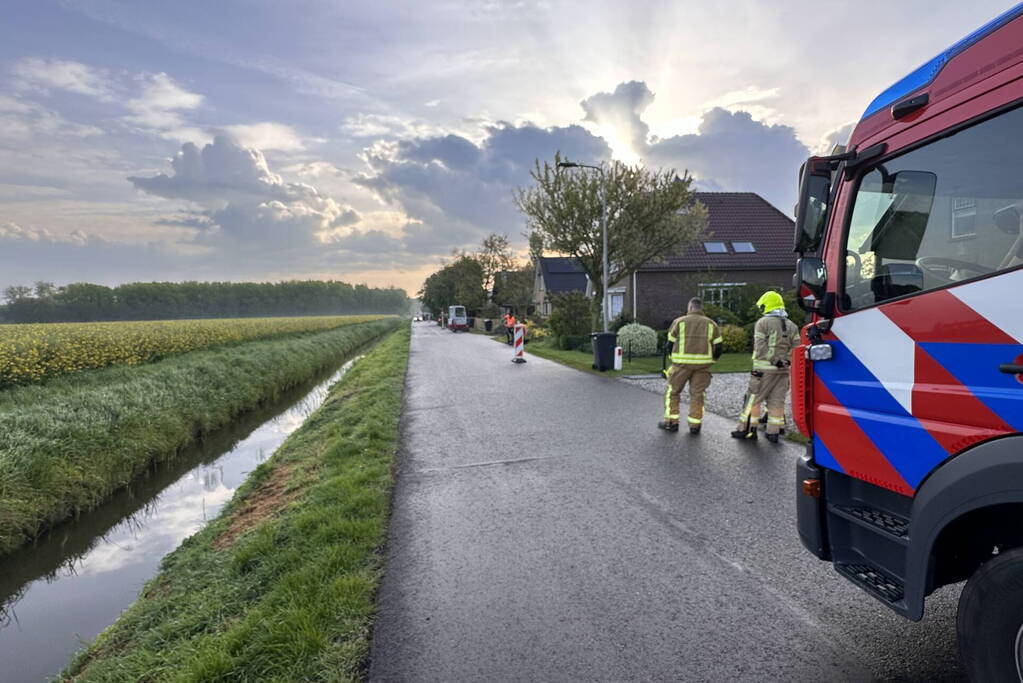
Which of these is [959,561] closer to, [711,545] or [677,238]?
[711,545]

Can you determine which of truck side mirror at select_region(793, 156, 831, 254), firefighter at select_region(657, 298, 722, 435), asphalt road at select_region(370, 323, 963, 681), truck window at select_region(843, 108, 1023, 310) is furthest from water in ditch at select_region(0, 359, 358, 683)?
firefighter at select_region(657, 298, 722, 435)

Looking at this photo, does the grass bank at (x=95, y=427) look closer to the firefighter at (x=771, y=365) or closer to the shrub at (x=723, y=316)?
the firefighter at (x=771, y=365)

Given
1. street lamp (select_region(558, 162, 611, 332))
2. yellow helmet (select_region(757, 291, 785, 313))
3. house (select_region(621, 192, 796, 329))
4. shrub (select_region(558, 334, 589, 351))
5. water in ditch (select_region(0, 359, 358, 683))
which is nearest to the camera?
water in ditch (select_region(0, 359, 358, 683))

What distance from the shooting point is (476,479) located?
5.87 m

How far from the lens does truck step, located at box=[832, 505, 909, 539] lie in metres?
2.34

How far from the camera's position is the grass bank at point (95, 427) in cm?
630

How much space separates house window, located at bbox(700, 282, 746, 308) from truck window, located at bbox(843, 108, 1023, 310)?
1905cm

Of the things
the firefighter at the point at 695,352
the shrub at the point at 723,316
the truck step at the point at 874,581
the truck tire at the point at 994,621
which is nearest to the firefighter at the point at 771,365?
the firefighter at the point at 695,352

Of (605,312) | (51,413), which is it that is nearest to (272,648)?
(51,413)

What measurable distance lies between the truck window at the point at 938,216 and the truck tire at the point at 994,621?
1005 millimetres

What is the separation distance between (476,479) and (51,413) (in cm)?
645

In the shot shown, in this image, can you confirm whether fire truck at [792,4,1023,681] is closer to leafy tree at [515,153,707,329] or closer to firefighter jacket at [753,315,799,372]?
firefighter jacket at [753,315,799,372]

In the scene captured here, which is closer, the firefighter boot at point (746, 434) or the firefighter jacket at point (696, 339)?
the firefighter boot at point (746, 434)

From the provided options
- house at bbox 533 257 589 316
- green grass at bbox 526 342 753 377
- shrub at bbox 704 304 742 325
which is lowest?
green grass at bbox 526 342 753 377
